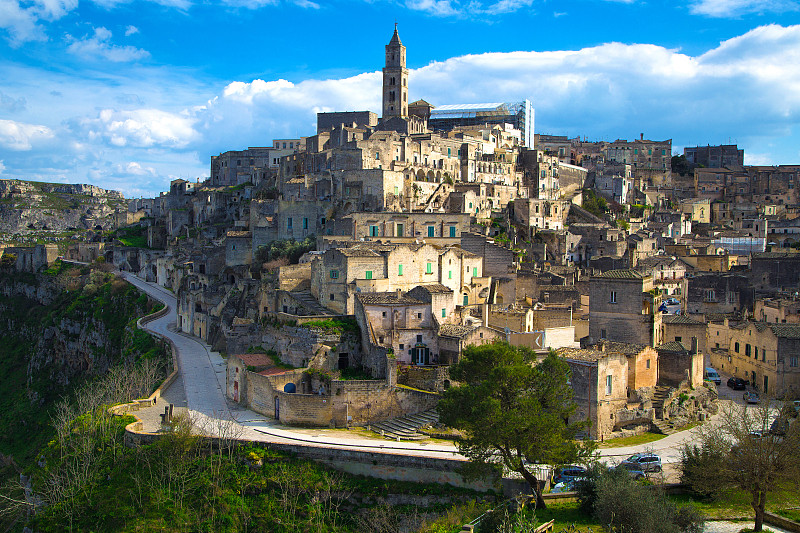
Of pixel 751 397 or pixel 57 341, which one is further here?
pixel 57 341

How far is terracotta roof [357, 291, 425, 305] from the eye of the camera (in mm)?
35625

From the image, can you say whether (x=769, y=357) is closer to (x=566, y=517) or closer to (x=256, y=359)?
(x=566, y=517)

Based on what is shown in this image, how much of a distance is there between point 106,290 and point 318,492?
1930 inches

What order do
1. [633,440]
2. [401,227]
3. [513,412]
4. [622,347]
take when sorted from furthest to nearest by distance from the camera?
1. [401,227]
2. [622,347]
3. [633,440]
4. [513,412]

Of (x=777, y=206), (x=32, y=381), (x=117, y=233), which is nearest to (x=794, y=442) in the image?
(x=32, y=381)

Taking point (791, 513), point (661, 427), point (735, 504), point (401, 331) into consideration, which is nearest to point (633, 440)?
point (661, 427)

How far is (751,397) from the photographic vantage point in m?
35.8

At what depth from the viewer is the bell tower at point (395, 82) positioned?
89.4 m

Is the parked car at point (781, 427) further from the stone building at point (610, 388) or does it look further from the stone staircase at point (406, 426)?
the stone staircase at point (406, 426)

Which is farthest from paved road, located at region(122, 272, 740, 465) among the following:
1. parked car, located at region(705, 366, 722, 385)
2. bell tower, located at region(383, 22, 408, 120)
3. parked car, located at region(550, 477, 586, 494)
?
bell tower, located at region(383, 22, 408, 120)

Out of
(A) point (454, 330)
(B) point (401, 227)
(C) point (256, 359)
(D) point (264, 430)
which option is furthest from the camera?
(B) point (401, 227)

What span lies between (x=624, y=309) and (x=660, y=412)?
5.80 meters

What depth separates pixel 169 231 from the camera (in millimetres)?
85562

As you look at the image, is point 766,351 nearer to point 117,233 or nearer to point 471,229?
point 471,229
